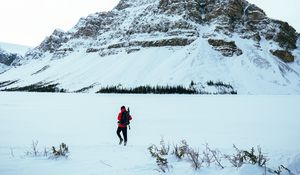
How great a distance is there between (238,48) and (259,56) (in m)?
14.9

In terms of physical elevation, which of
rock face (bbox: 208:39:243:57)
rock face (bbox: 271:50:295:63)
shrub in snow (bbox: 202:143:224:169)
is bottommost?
shrub in snow (bbox: 202:143:224:169)

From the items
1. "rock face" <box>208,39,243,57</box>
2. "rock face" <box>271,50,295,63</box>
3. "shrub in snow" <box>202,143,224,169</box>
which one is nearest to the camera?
"shrub in snow" <box>202,143,224,169</box>

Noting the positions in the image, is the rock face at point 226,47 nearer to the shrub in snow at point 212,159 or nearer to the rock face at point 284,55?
the rock face at point 284,55

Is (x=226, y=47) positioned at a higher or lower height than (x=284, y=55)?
higher

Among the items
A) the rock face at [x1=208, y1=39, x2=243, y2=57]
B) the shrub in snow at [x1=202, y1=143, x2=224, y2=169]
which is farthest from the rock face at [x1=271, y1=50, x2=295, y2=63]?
the shrub in snow at [x1=202, y1=143, x2=224, y2=169]

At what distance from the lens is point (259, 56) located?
165 meters

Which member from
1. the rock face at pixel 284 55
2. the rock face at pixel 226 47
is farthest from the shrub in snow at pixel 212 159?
the rock face at pixel 284 55

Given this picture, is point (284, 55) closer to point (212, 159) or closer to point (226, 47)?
point (226, 47)

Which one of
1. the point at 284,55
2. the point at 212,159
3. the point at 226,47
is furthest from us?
the point at 226,47

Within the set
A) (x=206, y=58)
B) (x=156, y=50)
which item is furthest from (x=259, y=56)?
(x=156, y=50)

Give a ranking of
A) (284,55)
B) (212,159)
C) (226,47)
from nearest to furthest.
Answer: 1. (212,159)
2. (284,55)
3. (226,47)

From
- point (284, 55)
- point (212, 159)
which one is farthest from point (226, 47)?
point (212, 159)

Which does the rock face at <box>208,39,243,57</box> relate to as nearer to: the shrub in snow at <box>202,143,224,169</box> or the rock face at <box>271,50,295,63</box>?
the rock face at <box>271,50,295,63</box>

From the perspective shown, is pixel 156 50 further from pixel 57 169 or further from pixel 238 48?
pixel 57 169
